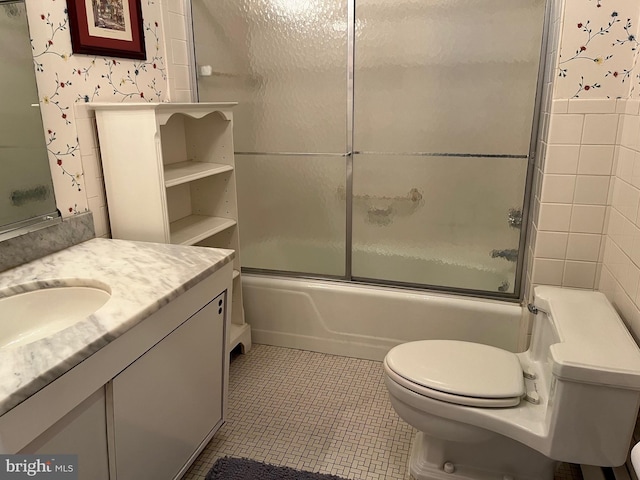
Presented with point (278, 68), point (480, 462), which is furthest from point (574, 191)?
point (278, 68)

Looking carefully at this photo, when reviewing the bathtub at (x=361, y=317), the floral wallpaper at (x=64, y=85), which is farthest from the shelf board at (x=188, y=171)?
the bathtub at (x=361, y=317)

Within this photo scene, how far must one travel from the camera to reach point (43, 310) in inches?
54.8

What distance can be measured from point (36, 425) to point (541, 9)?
2.12 metres

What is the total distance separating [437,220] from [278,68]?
3.46ft

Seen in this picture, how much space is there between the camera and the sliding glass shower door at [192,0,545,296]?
2027 mm

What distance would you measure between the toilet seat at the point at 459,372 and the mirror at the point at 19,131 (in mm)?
1309

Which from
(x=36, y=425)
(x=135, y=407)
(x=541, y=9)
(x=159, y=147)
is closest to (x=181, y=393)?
(x=135, y=407)

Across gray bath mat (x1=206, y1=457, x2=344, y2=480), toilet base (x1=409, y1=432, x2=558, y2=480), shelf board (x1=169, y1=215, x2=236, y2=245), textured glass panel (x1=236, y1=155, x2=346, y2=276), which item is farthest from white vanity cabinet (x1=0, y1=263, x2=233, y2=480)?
textured glass panel (x1=236, y1=155, x2=346, y2=276)

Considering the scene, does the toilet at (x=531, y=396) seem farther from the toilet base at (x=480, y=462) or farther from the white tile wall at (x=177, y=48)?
the white tile wall at (x=177, y=48)

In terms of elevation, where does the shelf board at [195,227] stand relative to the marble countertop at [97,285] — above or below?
below

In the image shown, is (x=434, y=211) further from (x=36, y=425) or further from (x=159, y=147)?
(x=36, y=425)

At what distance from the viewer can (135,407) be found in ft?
4.12

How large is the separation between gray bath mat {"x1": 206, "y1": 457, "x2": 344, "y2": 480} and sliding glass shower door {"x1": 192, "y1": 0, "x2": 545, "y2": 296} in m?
1.03

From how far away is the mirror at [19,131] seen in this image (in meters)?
1.46
